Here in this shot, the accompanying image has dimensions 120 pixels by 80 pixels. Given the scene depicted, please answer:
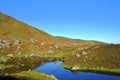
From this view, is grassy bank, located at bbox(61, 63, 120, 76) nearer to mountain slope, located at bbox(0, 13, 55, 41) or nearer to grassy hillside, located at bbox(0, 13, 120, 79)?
grassy hillside, located at bbox(0, 13, 120, 79)

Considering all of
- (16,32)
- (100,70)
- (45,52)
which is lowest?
(100,70)

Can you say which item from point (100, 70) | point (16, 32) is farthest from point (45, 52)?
point (16, 32)

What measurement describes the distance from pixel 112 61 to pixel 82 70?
8995mm

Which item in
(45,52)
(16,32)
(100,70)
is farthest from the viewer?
(16,32)

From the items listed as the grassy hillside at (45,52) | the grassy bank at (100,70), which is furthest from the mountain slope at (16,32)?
the grassy bank at (100,70)

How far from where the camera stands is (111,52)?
242 feet

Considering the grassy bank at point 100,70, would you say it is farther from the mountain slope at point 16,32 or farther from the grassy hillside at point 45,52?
the mountain slope at point 16,32

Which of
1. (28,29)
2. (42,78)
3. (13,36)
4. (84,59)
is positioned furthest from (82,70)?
(28,29)

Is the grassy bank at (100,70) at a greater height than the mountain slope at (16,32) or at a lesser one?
lesser

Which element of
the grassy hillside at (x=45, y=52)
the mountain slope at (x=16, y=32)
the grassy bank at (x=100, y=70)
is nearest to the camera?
the grassy bank at (x=100, y=70)

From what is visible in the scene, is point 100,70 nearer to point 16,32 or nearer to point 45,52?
point 45,52

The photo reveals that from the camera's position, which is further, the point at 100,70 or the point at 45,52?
the point at 45,52

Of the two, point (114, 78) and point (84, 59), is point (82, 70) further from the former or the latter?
point (114, 78)

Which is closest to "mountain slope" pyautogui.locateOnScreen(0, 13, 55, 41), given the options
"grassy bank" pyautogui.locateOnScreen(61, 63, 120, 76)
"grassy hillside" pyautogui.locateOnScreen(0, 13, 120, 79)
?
"grassy hillside" pyautogui.locateOnScreen(0, 13, 120, 79)
